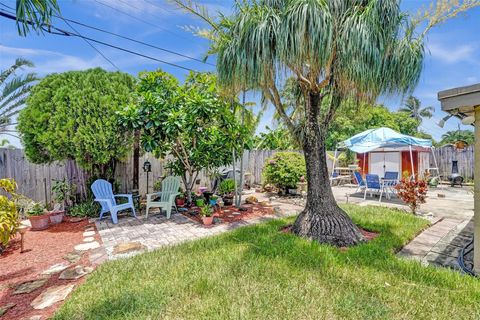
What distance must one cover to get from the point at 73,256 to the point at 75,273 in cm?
75

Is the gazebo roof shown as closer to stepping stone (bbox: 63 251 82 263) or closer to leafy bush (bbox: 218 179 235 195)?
leafy bush (bbox: 218 179 235 195)

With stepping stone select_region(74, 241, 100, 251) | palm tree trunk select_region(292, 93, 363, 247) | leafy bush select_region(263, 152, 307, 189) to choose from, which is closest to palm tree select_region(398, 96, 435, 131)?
leafy bush select_region(263, 152, 307, 189)

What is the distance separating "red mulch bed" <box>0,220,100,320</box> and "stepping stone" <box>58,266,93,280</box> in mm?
70

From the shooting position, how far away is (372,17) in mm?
3291

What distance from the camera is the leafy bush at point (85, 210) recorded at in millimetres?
6211

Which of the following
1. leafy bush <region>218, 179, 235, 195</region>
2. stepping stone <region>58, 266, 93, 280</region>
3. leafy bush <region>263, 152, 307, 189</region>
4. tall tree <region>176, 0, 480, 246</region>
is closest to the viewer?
stepping stone <region>58, 266, 93, 280</region>

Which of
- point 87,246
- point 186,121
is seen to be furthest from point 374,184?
point 87,246

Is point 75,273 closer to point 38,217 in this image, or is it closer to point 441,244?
point 38,217

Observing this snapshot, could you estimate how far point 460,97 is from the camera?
9.27 ft

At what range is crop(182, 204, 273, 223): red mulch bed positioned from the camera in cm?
600

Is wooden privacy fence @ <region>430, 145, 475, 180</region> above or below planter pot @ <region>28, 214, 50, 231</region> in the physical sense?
above

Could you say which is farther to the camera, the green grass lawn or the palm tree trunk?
the palm tree trunk

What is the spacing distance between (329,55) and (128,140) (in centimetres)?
497

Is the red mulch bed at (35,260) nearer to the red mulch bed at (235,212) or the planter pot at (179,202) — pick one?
the planter pot at (179,202)
